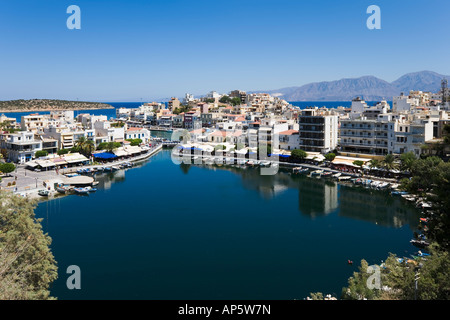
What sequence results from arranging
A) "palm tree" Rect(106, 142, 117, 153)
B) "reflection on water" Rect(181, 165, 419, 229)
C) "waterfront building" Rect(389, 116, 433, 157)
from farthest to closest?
"palm tree" Rect(106, 142, 117, 153), "waterfront building" Rect(389, 116, 433, 157), "reflection on water" Rect(181, 165, 419, 229)

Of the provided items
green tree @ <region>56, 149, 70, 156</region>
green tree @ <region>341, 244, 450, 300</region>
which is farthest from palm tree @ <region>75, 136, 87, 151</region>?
green tree @ <region>341, 244, 450, 300</region>

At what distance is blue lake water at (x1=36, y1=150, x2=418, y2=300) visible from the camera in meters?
12.7

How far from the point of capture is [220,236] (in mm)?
17219

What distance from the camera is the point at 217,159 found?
127ft

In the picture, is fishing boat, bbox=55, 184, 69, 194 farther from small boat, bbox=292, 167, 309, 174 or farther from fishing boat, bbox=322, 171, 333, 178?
fishing boat, bbox=322, 171, 333, 178

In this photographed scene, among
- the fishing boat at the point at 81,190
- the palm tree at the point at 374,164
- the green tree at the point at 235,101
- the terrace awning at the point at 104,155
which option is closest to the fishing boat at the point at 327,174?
the palm tree at the point at 374,164

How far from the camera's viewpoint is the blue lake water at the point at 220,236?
12664mm

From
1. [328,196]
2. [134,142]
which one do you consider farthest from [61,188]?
[328,196]

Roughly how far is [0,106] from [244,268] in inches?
5544

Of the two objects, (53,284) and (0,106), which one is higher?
(0,106)

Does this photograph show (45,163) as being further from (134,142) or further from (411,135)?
(411,135)

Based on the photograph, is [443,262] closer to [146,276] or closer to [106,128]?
[146,276]
